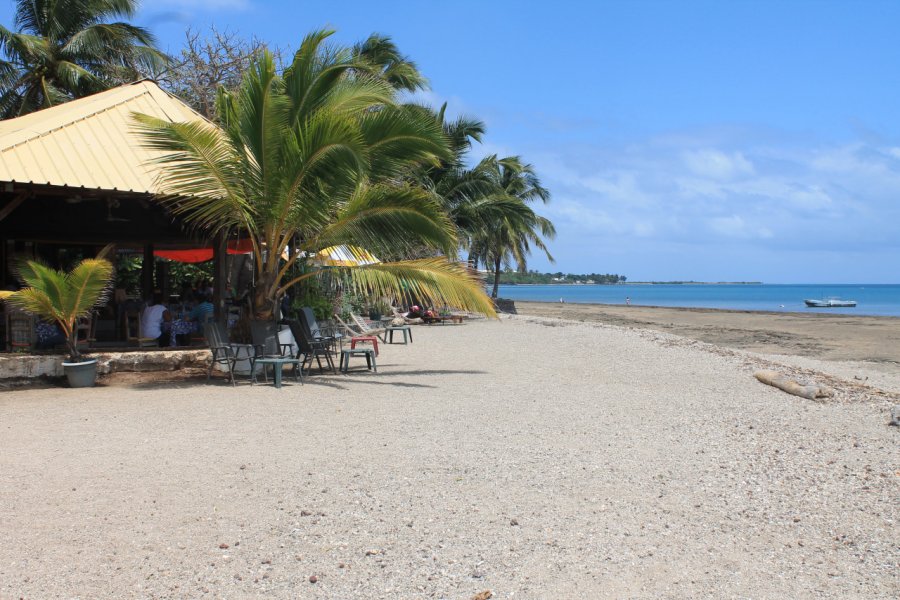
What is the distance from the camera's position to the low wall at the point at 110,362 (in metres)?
9.25

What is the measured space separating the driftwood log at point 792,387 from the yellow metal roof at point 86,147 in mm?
9250

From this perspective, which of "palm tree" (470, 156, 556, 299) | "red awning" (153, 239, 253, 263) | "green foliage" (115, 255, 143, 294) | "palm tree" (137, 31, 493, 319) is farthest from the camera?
"palm tree" (470, 156, 556, 299)

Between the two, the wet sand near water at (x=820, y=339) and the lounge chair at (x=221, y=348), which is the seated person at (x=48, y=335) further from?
the wet sand near water at (x=820, y=339)

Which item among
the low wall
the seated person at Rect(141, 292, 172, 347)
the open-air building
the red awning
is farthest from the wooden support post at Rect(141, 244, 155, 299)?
the low wall

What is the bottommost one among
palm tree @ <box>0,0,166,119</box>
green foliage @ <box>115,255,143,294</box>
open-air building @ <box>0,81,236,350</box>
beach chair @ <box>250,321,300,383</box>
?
beach chair @ <box>250,321,300,383</box>

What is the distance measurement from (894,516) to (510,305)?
31860 mm

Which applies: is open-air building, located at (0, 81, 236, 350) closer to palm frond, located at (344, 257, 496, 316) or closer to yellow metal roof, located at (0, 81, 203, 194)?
yellow metal roof, located at (0, 81, 203, 194)

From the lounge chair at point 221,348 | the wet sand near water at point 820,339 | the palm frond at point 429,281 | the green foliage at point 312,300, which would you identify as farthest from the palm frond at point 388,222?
the wet sand near water at point 820,339

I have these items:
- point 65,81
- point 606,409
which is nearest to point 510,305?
point 65,81

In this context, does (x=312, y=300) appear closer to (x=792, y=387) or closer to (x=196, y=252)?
(x=196, y=252)

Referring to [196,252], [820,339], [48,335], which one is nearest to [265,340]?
[48,335]

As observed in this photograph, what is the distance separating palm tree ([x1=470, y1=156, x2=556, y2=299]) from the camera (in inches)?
1129

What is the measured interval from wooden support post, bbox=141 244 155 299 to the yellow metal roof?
2761 mm

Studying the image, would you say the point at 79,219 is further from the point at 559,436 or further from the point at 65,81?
the point at 65,81
